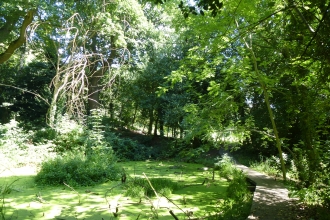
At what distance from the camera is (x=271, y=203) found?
3.91 m

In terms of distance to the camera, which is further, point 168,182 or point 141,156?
point 141,156

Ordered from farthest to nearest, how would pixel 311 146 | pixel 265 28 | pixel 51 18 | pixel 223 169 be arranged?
pixel 51 18
pixel 223 169
pixel 265 28
pixel 311 146

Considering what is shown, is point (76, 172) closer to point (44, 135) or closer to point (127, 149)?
point (127, 149)

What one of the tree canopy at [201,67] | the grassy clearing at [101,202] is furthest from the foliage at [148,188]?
the tree canopy at [201,67]

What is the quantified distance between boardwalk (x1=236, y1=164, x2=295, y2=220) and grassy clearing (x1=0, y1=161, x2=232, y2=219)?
0.61 meters

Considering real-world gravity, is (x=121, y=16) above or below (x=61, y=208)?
above

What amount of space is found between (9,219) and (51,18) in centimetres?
596

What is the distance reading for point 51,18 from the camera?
7.78m

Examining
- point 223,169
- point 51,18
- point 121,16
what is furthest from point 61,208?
point 121,16

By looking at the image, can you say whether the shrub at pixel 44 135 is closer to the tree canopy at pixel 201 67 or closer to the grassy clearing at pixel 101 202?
the tree canopy at pixel 201 67

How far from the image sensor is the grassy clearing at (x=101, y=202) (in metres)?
3.82

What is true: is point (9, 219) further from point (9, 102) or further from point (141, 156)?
point (9, 102)

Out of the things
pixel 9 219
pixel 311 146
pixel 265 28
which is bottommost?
pixel 9 219

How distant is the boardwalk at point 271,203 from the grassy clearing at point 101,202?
607mm
